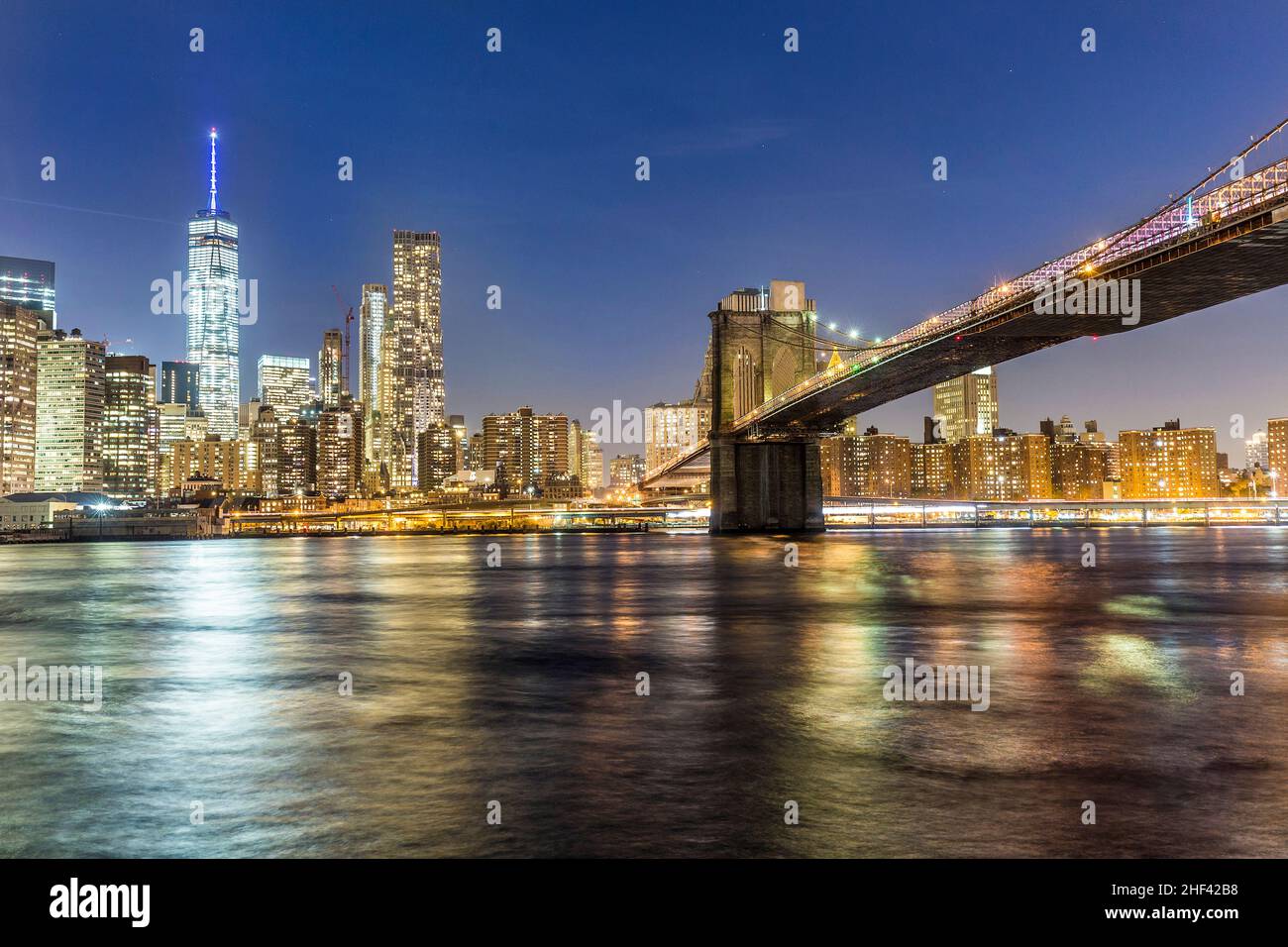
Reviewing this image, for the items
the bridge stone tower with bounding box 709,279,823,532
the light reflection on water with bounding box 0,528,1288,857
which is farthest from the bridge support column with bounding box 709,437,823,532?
the light reflection on water with bounding box 0,528,1288,857

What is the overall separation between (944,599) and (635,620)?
441 inches

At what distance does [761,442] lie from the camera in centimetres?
9600

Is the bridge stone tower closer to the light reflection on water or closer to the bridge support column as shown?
the bridge support column

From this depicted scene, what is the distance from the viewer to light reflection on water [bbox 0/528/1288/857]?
297 inches

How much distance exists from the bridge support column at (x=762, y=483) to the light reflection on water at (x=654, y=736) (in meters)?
69.2

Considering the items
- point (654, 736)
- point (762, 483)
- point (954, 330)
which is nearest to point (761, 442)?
point (762, 483)

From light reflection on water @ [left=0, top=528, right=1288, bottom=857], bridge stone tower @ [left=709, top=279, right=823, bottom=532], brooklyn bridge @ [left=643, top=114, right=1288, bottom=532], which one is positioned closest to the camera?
light reflection on water @ [left=0, top=528, right=1288, bottom=857]

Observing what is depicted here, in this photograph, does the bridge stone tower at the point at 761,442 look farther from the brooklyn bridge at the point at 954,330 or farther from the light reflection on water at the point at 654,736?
the light reflection on water at the point at 654,736

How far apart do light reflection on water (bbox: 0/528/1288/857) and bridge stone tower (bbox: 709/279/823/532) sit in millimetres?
69058
